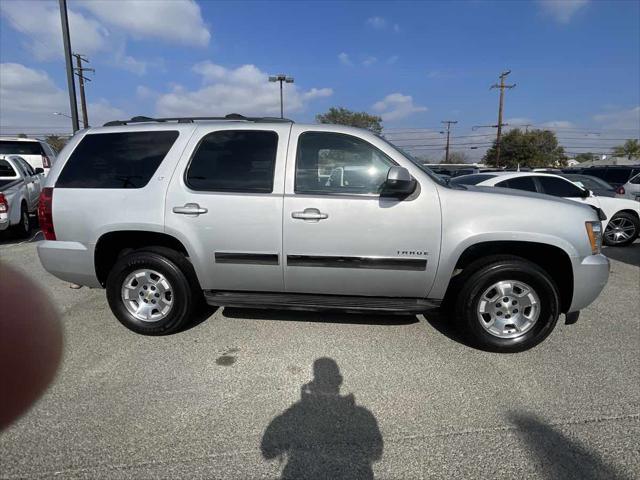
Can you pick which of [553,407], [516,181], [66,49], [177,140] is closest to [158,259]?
[177,140]

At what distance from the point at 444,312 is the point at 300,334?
1.63m

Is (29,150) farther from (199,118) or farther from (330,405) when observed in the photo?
(330,405)

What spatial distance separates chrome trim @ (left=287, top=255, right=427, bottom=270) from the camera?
3197 mm

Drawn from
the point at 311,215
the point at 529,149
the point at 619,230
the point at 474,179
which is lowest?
the point at 619,230

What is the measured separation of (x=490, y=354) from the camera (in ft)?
11.0

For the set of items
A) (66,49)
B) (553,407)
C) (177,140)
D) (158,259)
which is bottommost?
(553,407)

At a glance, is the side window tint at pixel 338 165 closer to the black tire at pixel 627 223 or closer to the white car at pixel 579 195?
the white car at pixel 579 195

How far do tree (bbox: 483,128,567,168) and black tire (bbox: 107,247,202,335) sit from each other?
56014 millimetres


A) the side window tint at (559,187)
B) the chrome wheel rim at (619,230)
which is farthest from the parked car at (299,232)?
the chrome wheel rim at (619,230)

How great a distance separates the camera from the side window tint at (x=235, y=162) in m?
3.31

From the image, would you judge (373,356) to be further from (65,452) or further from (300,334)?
(65,452)

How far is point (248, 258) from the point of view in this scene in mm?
3316

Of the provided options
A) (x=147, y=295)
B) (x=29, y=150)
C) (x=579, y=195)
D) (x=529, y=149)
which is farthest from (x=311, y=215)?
(x=529, y=149)

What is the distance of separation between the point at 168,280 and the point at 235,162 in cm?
124
